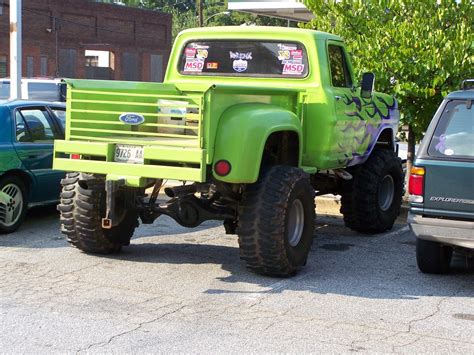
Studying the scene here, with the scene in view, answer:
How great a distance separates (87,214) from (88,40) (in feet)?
159

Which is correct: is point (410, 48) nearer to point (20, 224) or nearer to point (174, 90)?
point (174, 90)

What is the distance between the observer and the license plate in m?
7.53

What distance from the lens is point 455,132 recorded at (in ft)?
24.6

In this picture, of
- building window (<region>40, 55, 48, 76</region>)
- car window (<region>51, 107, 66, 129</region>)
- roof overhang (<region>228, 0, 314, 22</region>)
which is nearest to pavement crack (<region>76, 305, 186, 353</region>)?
car window (<region>51, 107, 66, 129</region>)

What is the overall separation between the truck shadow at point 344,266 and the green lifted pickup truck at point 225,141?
0.29 metres

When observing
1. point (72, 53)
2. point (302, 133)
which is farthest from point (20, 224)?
point (72, 53)

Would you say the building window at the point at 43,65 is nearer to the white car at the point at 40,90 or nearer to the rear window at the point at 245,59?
the white car at the point at 40,90

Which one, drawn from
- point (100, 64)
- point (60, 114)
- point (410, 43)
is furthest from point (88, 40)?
point (410, 43)

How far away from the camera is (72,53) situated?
5369 centimetres

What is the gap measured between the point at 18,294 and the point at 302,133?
10.5 feet

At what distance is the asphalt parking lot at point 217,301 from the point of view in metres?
5.93

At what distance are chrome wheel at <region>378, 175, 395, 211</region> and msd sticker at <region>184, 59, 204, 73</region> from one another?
112 inches

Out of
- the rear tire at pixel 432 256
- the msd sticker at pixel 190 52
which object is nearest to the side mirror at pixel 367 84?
the msd sticker at pixel 190 52

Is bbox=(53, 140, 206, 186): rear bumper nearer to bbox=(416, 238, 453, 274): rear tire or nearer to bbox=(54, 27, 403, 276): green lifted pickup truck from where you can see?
bbox=(54, 27, 403, 276): green lifted pickup truck
